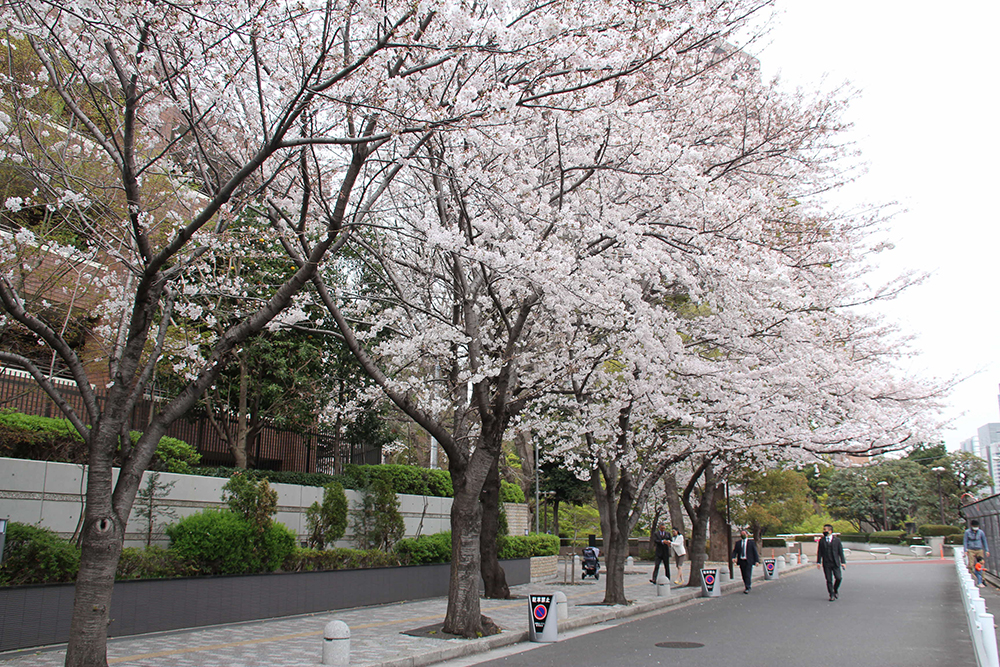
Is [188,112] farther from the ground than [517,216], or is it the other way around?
[517,216]

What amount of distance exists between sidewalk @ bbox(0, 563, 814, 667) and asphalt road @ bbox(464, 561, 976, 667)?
0.68 metres

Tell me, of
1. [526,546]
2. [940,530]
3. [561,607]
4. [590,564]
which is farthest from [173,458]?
[940,530]

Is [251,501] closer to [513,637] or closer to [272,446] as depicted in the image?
[513,637]

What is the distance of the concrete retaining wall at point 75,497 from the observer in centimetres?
1045

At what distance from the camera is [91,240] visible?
9312 millimetres

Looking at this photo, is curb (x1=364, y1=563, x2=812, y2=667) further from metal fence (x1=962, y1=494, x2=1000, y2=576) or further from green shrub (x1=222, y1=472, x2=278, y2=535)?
metal fence (x1=962, y1=494, x2=1000, y2=576)

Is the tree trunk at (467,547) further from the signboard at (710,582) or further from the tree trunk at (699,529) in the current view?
the tree trunk at (699,529)

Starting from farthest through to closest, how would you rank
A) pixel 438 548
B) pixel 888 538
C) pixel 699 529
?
1. pixel 888 538
2. pixel 699 529
3. pixel 438 548

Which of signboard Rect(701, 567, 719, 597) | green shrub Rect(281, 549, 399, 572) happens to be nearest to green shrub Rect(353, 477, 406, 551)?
green shrub Rect(281, 549, 399, 572)

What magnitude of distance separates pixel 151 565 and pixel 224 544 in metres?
1.35

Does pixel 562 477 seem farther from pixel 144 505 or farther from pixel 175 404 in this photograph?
pixel 175 404

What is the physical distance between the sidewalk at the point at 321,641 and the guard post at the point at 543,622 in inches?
10.6

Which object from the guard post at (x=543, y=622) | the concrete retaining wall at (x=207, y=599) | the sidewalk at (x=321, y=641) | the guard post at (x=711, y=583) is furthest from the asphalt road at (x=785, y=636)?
the concrete retaining wall at (x=207, y=599)

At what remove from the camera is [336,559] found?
14641 mm
